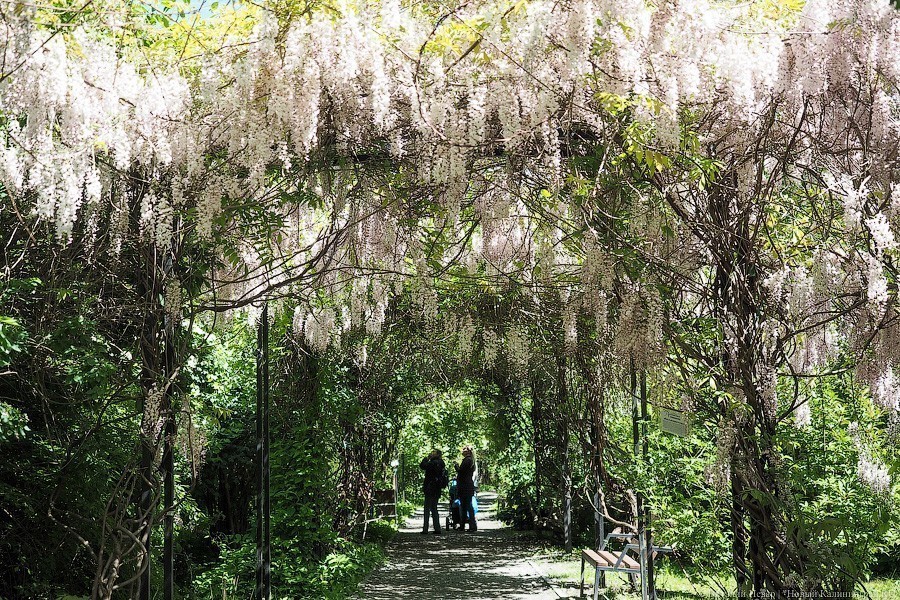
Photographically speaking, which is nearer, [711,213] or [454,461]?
[711,213]

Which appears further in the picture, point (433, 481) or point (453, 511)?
point (453, 511)

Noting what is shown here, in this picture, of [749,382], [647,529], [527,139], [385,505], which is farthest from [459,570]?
[527,139]

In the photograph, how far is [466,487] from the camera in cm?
1172

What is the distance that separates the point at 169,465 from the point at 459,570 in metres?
5.00

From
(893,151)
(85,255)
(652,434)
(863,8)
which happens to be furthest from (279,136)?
(652,434)

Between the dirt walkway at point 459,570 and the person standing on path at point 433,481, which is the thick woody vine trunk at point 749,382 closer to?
the dirt walkway at point 459,570

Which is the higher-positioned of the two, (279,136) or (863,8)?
(863,8)

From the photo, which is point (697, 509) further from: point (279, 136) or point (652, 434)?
point (279, 136)

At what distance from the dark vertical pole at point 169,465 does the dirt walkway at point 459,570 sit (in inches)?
118

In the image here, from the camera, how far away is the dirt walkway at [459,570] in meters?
6.63

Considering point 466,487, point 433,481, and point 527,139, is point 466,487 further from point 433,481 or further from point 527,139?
point 527,139

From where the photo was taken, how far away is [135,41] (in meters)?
3.28

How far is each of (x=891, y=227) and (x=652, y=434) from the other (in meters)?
2.53

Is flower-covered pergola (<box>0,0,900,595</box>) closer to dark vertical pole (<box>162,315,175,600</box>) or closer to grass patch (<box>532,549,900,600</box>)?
dark vertical pole (<box>162,315,175,600</box>)
